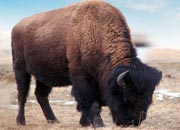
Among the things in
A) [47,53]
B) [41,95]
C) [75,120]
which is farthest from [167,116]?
[47,53]

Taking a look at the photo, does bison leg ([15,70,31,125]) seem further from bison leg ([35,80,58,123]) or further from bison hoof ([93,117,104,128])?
bison hoof ([93,117,104,128])

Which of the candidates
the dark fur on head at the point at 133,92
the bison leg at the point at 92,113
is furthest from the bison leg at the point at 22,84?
the dark fur on head at the point at 133,92

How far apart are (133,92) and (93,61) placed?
4.17ft

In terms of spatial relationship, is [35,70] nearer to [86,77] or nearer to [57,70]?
[57,70]

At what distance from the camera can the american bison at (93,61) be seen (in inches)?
352

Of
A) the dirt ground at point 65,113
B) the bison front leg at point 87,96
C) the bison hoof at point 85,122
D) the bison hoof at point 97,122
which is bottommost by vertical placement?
the dirt ground at point 65,113

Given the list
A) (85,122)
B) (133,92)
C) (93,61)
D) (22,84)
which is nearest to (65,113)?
(22,84)

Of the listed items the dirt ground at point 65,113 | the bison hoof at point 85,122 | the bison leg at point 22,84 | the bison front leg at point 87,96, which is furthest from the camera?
the bison leg at point 22,84

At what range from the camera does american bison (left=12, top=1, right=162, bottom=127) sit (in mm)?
8938

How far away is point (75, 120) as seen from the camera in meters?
13.4

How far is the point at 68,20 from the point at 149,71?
2601 millimetres

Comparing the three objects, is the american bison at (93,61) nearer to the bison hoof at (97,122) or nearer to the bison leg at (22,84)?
the bison hoof at (97,122)

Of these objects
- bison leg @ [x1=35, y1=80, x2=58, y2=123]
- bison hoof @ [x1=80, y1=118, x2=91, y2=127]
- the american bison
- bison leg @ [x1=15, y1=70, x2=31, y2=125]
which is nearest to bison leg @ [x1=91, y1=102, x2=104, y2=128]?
the american bison

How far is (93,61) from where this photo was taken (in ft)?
32.0
